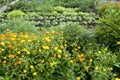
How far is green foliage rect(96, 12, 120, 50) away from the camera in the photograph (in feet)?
16.6

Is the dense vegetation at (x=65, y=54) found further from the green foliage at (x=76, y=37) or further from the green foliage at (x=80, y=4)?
the green foliage at (x=80, y=4)

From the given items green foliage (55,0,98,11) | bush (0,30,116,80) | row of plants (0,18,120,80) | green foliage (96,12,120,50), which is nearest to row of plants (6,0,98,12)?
green foliage (55,0,98,11)

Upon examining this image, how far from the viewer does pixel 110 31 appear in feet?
16.9

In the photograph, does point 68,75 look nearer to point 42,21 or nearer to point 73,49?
point 73,49

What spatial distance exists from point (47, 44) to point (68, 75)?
26.8 inches

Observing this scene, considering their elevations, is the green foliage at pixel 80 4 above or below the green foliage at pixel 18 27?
below

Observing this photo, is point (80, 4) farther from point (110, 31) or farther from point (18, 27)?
point (110, 31)

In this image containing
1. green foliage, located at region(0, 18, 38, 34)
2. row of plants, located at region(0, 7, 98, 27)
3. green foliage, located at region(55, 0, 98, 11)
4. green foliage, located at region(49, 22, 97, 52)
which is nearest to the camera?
green foliage, located at region(49, 22, 97, 52)

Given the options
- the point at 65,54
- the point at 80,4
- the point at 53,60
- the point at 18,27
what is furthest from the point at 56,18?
the point at 53,60

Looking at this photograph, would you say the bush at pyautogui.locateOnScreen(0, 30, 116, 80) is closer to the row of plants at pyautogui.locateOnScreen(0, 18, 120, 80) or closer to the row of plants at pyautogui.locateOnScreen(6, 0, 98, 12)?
the row of plants at pyautogui.locateOnScreen(0, 18, 120, 80)

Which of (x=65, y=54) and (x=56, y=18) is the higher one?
(x=65, y=54)

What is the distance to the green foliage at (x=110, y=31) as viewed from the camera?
507 cm

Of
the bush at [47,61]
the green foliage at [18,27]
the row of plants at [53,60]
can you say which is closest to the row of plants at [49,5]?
the green foliage at [18,27]

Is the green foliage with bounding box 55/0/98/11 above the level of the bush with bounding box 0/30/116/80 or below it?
below
